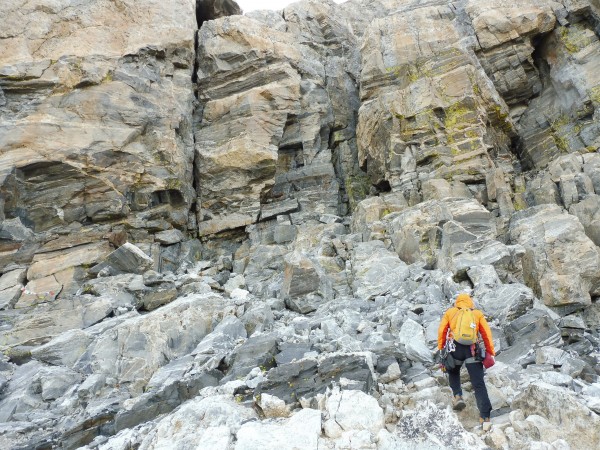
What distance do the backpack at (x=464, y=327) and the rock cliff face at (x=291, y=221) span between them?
1.38 meters

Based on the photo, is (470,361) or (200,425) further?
(200,425)

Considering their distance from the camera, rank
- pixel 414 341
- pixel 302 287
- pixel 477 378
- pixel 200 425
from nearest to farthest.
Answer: pixel 477 378, pixel 200 425, pixel 414 341, pixel 302 287

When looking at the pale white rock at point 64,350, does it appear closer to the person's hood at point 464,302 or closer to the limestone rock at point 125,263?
the limestone rock at point 125,263

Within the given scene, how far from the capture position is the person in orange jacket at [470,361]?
24.3 ft

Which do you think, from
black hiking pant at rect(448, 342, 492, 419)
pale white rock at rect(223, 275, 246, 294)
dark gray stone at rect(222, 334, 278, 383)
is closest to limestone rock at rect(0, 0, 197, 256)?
pale white rock at rect(223, 275, 246, 294)

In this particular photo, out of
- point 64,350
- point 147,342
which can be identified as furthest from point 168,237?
point 147,342

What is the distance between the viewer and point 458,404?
781cm

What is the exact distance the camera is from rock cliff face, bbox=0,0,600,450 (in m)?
9.02

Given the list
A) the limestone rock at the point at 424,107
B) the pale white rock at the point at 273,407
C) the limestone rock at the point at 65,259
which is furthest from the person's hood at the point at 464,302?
the limestone rock at the point at 65,259

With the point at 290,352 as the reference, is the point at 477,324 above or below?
above

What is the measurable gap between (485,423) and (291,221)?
18981 mm

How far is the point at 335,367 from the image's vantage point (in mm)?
9375

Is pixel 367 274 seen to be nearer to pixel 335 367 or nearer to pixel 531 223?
pixel 531 223

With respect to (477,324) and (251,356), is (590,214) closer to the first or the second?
(477,324)
